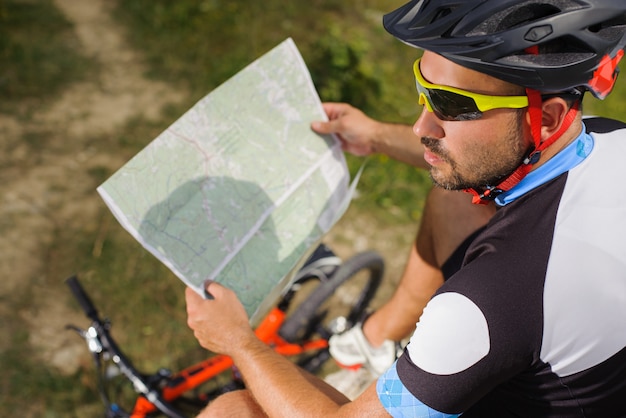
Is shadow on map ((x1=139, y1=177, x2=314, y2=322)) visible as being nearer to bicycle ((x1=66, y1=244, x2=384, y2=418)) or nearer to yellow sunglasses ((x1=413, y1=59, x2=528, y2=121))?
bicycle ((x1=66, y1=244, x2=384, y2=418))

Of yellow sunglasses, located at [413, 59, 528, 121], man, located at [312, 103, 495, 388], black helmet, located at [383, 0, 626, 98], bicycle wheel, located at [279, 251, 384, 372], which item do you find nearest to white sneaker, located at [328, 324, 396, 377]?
man, located at [312, 103, 495, 388]

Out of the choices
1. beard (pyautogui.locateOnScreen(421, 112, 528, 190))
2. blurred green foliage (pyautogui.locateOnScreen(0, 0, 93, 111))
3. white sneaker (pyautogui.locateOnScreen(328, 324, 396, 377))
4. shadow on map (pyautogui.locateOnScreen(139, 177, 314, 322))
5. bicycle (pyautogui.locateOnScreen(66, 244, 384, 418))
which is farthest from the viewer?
blurred green foliage (pyautogui.locateOnScreen(0, 0, 93, 111))

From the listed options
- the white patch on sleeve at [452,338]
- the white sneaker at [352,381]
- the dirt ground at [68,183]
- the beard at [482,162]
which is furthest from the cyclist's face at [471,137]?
the dirt ground at [68,183]

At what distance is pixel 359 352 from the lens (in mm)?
3182

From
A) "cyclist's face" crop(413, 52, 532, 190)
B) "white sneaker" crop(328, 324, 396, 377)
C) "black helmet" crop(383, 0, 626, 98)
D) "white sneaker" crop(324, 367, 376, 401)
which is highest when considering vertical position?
"black helmet" crop(383, 0, 626, 98)

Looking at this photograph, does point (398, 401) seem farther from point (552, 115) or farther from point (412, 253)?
point (412, 253)

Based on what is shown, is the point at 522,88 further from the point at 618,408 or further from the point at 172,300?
the point at 172,300

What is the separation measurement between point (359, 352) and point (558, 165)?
1.67 m

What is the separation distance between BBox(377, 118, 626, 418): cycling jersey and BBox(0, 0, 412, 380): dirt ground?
222cm

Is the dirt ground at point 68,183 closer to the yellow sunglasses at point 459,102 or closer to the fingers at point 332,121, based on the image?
the fingers at point 332,121

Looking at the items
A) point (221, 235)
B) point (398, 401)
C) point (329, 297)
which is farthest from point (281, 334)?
point (398, 401)

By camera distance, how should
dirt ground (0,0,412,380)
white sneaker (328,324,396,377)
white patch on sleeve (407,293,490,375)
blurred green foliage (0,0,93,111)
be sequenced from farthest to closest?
blurred green foliage (0,0,93,111) → dirt ground (0,0,412,380) → white sneaker (328,324,396,377) → white patch on sleeve (407,293,490,375)

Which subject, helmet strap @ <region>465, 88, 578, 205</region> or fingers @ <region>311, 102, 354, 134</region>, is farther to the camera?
fingers @ <region>311, 102, 354, 134</region>

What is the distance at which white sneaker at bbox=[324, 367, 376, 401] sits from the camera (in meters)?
3.20
